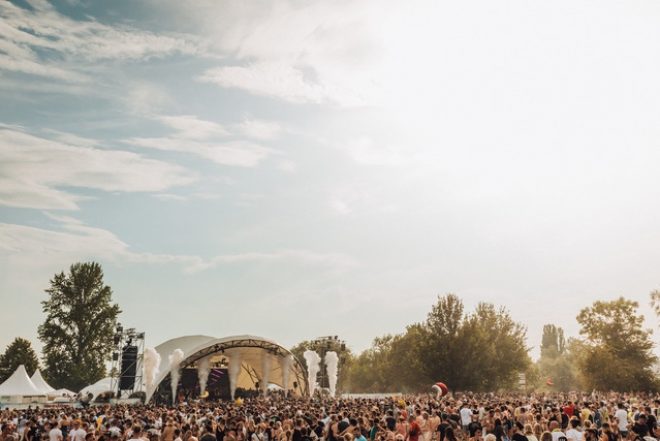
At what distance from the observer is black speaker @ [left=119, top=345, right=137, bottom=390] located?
48312mm

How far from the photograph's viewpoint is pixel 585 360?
60.9 metres

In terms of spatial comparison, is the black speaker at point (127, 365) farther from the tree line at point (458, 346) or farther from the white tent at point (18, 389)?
the tree line at point (458, 346)

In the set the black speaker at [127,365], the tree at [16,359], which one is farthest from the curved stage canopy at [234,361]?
the tree at [16,359]

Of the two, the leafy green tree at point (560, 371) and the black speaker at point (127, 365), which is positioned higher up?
the black speaker at point (127, 365)

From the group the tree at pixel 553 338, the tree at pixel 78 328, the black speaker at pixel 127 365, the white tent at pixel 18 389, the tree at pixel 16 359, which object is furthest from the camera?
the tree at pixel 553 338

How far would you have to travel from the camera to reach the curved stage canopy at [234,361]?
51050 millimetres

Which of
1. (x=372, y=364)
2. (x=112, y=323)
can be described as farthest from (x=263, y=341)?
(x=372, y=364)

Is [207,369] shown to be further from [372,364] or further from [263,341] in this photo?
[372,364]

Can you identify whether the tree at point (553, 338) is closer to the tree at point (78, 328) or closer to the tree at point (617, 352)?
the tree at point (617, 352)

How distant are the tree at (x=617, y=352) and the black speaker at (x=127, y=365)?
163 feet

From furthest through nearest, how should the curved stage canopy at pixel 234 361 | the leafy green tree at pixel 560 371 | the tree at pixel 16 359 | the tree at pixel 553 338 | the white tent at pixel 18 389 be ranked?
the tree at pixel 553 338, the leafy green tree at pixel 560 371, the tree at pixel 16 359, the curved stage canopy at pixel 234 361, the white tent at pixel 18 389

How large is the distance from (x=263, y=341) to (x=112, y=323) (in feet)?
90.5

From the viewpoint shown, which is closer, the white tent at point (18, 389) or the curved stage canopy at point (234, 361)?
the white tent at point (18, 389)

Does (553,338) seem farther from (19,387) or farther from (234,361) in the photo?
(19,387)
